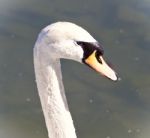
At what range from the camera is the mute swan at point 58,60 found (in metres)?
2.72

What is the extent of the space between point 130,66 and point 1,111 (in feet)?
5.80

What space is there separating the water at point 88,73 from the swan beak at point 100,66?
10.2 feet

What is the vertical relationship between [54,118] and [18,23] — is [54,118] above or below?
above

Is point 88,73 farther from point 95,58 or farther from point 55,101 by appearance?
point 95,58

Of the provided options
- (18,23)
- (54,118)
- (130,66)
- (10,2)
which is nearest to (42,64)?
(54,118)

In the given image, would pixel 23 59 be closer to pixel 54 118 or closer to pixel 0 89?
pixel 0 89

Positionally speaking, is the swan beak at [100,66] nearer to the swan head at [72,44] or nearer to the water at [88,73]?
the swan head at [72,44]

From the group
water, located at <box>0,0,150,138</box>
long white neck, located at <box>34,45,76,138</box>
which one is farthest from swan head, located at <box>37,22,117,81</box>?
water, located at <box>0,0,150,138</box>

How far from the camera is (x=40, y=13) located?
8078 mm

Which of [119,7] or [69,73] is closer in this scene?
[69,73]

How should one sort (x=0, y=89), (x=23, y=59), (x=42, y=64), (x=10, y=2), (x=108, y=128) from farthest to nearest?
(x=10, y=2) < (x=23, y=59) < (x=0, y=89) < (x=108, y=128) < (x=42, y=64)

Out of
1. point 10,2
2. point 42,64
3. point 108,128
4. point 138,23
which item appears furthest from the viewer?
point 10,2

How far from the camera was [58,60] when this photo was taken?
2.90 meters

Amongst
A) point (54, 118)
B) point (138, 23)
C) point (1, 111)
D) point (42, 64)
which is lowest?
point (1, 111)
